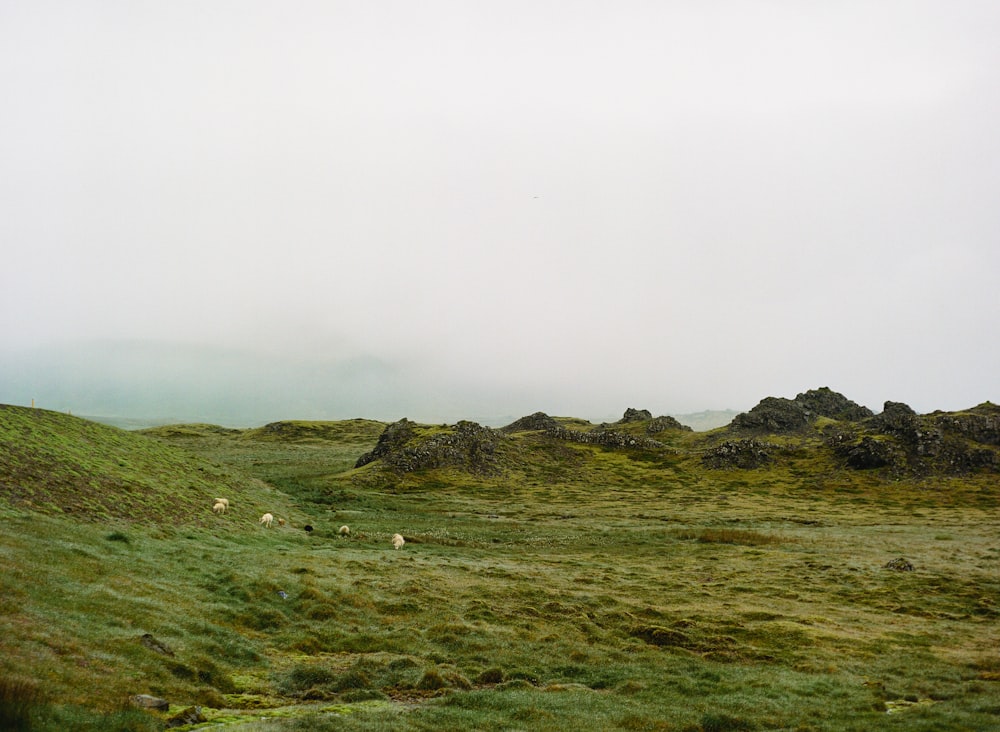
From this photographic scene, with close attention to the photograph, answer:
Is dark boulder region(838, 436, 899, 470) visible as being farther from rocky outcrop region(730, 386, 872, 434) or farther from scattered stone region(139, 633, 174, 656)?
scattered stone region(139, 633, 174, 656)

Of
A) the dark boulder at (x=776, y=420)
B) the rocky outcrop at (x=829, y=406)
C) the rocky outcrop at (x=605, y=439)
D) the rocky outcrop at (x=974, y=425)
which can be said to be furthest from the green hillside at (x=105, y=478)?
the rocky outcrop at (x=829, y=406)

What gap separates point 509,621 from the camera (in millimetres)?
29109

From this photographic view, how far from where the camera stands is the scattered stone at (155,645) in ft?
58.6

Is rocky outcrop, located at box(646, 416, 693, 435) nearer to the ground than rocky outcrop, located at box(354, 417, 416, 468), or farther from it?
farther from it

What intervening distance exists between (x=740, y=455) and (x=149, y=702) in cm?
12166

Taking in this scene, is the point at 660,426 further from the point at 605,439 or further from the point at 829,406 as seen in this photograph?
the point at 829,406

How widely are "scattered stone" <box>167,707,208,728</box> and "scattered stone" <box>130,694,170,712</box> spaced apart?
47cm

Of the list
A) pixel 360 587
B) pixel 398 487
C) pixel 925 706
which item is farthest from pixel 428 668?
pixel 398 487

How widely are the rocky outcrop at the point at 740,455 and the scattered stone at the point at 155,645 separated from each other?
11513 cm

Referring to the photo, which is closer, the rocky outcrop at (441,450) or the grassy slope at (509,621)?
the grassy slope at (509,621)

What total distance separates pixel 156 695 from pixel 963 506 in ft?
343

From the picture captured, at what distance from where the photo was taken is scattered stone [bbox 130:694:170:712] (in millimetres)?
13883

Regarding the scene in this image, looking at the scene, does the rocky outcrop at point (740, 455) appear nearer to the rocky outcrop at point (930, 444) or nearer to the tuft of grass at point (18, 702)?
the rocky outcrop at point (930, 444)

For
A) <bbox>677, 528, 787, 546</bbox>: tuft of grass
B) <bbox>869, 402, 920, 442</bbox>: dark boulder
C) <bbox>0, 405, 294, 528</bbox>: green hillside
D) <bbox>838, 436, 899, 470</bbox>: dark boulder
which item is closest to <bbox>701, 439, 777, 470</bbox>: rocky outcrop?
<bbox>838, 436, 899, 470</bbox>: dark boulder
